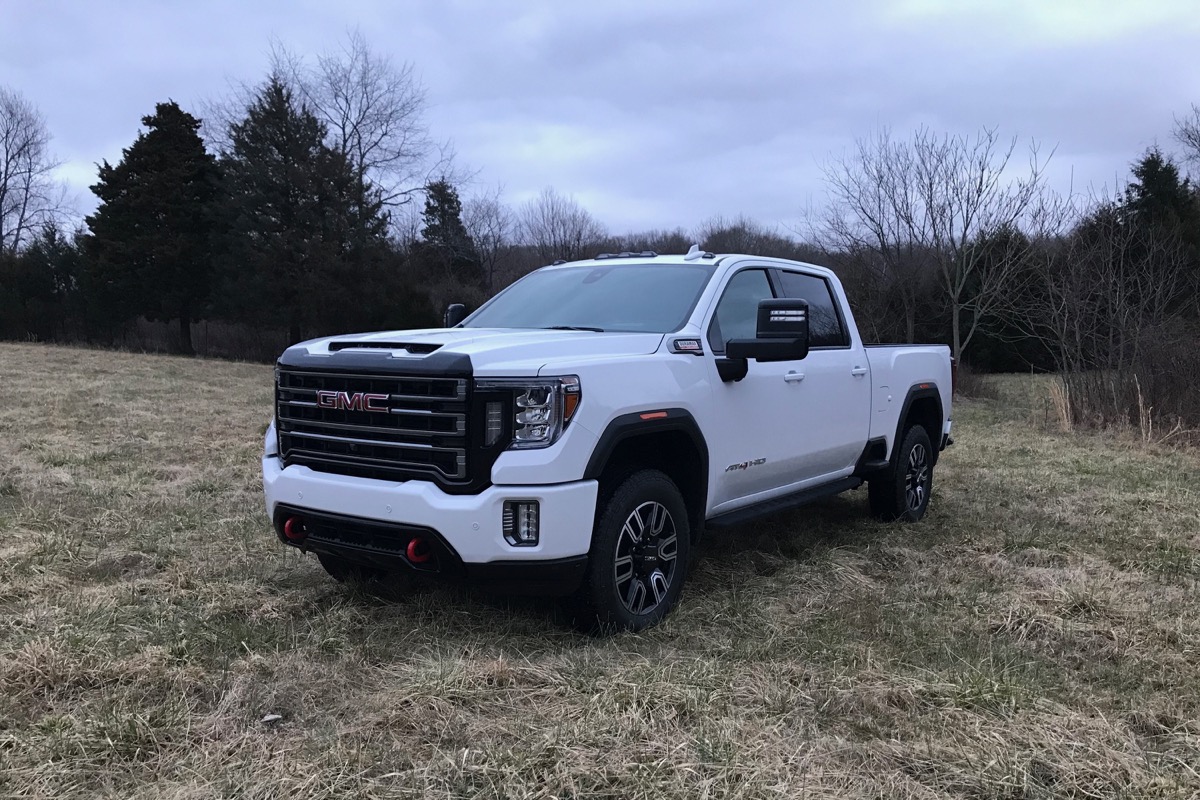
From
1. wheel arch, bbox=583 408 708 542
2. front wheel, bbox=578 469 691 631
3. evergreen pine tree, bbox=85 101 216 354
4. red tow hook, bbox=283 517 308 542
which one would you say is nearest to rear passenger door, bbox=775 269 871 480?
wheel arch, bbox=583 408 708 542

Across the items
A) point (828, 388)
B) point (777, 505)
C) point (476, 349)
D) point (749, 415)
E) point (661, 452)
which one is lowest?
point (777, 505)

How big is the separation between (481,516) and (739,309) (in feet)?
7.20

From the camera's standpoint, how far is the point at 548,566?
141 inches

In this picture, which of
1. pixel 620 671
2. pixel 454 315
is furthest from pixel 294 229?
pixel 620 671

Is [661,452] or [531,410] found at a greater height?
[531,410]

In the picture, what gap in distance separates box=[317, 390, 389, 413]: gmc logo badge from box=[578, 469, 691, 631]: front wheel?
1051mm

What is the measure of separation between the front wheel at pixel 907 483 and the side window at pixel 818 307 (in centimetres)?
115

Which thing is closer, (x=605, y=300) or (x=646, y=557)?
(x=646, y=557)

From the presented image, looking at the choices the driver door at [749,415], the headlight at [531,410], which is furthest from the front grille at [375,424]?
the driver door at [749,415]

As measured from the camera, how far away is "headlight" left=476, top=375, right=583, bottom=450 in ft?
11.7

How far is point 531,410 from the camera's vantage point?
359 centimetres

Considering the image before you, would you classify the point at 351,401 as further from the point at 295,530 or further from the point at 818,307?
the point at 818,307

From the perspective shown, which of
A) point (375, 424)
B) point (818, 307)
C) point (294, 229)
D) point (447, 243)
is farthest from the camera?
point (447, 243)

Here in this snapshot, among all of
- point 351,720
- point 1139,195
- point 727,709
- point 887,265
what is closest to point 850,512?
point 727,709
